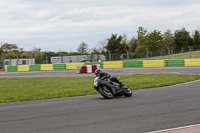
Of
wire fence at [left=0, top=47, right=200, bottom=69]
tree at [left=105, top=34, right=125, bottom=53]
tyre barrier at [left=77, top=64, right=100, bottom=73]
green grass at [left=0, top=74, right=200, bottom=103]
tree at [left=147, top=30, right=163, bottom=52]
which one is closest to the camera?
green grass at [left=0, top=74, right=200, bottom=103]

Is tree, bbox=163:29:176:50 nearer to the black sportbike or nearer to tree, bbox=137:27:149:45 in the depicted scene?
tree, bbox=137:27:149:45

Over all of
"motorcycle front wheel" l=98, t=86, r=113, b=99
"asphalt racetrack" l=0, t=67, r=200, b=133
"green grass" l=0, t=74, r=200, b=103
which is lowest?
"green grass" l=0, t=74, r=200, b=103

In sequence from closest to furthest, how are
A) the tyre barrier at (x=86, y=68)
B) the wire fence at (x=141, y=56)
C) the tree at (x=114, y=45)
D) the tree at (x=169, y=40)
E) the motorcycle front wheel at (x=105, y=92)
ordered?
the motorcycle front wheel at (x=105, y=92)
the tyre barrier at (x=86, y=68)
the wire fence at (x=141, y=56)
the tree at (x=169, y=40)
the tree at (x=114, y=45)

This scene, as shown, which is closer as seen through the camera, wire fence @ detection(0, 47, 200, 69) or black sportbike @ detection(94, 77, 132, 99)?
black sportbike @ detection(94, 77, 132, 99)

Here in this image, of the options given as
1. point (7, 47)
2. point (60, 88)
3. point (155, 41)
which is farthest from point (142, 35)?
point (60, 88)

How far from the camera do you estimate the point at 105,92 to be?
11766 millimetres

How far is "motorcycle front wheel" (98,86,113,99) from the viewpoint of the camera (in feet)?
38.5

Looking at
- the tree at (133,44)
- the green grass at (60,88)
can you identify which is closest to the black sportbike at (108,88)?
the green grass at (60,88)

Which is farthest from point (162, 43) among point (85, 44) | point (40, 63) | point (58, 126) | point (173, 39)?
point (58, 126)

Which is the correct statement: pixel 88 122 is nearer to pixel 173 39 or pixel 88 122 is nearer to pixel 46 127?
pixel 46 127

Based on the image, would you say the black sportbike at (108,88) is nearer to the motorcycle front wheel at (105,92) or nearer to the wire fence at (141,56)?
the motorcycle front wheel at (105,92)

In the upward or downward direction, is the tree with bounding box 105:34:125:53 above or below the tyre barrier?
above

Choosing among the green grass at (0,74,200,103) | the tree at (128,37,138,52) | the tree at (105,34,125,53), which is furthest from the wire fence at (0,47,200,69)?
the tree at (128,37,138,52)

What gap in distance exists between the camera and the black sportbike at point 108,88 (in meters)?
11.7
